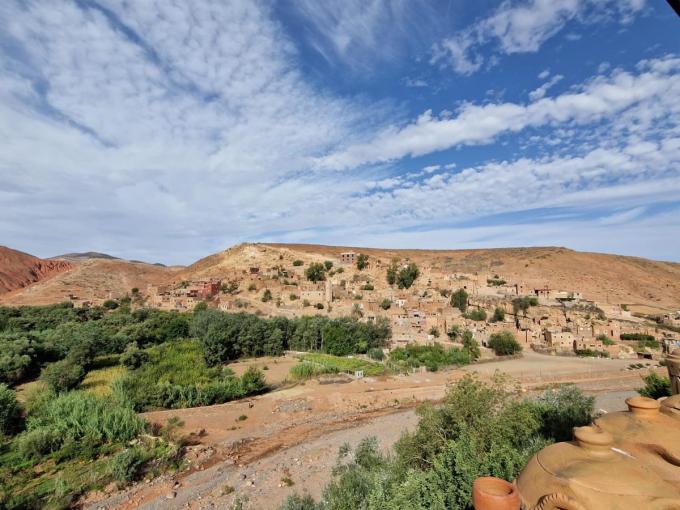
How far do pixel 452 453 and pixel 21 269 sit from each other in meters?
86.3

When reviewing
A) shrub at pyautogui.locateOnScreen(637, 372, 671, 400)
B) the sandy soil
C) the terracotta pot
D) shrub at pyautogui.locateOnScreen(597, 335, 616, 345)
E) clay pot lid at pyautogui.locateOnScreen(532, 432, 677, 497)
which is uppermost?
clay pot lid at pyautogui.locateOnScreen(532, 432, 677, 497)

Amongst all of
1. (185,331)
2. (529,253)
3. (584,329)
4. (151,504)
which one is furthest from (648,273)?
(151,504)

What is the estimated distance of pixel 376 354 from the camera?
28078mm

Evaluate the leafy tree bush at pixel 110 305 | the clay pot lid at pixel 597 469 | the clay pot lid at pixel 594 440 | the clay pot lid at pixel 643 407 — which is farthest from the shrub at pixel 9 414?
the leafy tree bush at pixel 110 305

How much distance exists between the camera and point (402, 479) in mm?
7277

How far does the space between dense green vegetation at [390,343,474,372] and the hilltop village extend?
2.20m

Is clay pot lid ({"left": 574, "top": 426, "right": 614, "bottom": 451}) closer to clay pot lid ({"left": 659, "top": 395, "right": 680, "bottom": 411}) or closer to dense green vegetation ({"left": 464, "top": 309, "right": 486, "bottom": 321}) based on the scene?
clay pot lid ({"left": 659, "top": 395, "right": 680, "bottom": 411})

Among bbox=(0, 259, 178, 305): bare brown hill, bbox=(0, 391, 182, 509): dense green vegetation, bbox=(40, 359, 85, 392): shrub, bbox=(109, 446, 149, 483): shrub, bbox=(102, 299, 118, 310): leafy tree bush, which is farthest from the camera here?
bbox=(0, 259, 178, 305): bare brown hill

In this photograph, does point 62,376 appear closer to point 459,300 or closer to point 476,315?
point 476,315

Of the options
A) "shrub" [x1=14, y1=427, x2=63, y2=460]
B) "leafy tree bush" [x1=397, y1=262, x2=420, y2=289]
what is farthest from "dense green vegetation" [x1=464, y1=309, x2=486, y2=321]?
"shrub" [x1=14, y1=427, x2=63, y2=460]

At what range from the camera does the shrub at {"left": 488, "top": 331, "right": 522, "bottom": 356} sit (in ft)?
97.1

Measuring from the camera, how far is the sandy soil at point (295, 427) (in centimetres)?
1020

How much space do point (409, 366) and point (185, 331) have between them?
19782 mm

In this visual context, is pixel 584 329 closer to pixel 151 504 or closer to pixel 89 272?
pixel 151 504
